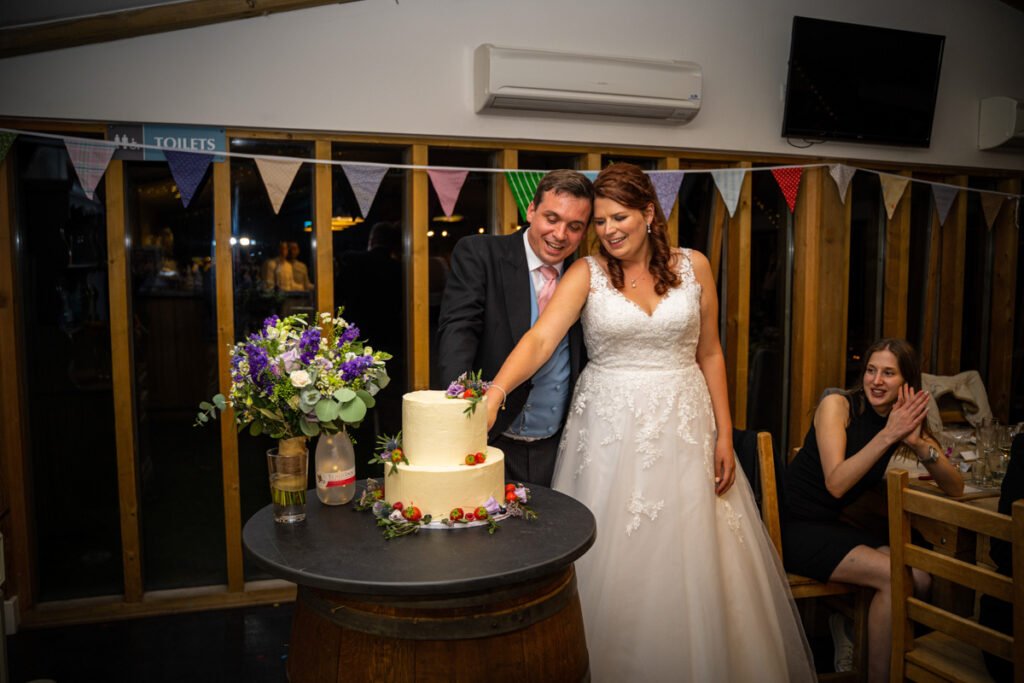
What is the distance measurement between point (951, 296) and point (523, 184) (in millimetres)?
2716

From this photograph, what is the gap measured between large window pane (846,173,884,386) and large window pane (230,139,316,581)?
9.82 feet

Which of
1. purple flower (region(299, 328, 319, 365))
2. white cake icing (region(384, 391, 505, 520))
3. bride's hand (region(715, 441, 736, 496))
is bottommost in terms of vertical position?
bride's hand (region(715, 441, 736, 496))

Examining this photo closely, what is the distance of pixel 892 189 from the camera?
4.11 metres

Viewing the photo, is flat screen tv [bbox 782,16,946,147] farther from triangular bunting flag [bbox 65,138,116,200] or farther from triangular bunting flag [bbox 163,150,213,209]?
triangular bunting flag [bbox 65,138,116,200]

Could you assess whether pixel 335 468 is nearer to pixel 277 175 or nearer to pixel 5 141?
pixel 277 175

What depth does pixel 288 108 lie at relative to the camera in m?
3.37

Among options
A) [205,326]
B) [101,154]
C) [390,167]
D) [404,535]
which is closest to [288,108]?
[390,167]

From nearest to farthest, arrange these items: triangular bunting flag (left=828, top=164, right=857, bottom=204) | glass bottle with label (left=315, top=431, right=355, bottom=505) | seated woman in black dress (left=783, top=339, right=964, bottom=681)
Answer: glass bottle with label (left=315, top=431, right=355, bottom=505), seated woman in black dress (left=783, top=339, right=964, bottom=681), triangular bunting flag (left=828, top=164, right=857, bottom=204)

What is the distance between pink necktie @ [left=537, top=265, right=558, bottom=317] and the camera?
259 centimetres

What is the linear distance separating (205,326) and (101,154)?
86 centimetres

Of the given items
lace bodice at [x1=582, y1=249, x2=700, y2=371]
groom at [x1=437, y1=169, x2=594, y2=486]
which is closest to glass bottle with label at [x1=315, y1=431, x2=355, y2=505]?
groom at [x1=437, y1=169, x2=594, y2=486]

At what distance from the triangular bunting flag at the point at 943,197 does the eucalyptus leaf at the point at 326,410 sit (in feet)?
12.7

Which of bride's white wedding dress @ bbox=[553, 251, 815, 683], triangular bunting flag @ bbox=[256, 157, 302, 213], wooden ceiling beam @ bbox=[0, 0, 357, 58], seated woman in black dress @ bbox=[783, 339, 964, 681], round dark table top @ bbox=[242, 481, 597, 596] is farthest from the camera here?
triangular bunting flag @ bbox=[256, 157, 302, 213]

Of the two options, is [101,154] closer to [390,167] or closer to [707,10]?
[390,167]
